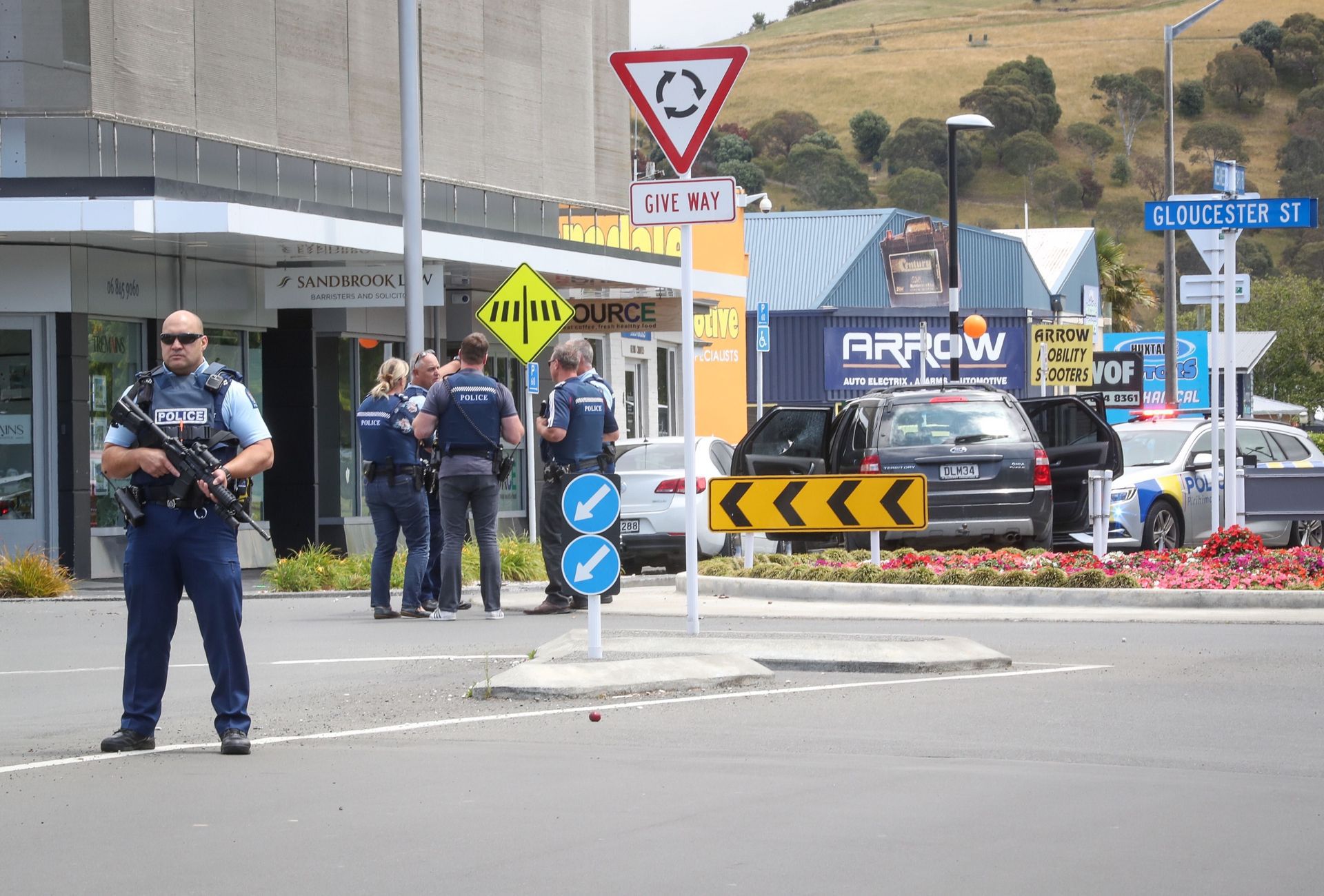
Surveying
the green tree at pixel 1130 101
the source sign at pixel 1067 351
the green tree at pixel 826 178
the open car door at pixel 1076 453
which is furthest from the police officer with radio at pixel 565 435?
the green tree at pixel 1130 101

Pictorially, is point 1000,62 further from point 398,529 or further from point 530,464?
point 398,529

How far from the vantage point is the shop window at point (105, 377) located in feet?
66.1

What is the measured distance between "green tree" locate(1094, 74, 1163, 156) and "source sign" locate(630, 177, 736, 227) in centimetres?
15795

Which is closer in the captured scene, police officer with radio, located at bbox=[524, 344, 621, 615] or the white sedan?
police officer with radio, located at bbox=[524, 344, 621, 615]

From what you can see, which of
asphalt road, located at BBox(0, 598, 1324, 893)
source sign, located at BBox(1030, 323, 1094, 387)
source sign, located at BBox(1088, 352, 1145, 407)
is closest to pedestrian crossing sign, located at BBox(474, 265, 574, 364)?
asphalt road, located at BBox(0, 598, 1324, 893)

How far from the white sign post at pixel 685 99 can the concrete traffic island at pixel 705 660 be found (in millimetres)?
637

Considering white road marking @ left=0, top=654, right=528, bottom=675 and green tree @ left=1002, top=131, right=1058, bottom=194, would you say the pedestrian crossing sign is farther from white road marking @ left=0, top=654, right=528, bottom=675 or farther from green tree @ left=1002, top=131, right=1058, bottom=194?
green tree @ left=1002, top=131, right=1058, bottom=194

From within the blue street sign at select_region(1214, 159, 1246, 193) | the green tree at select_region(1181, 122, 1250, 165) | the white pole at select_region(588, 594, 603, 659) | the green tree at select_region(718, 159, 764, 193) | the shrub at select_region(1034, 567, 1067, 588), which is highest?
the green tree at select_region(1181, 122, 1250, 165)

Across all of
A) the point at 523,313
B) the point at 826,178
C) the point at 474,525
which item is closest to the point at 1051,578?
the point at 474,525

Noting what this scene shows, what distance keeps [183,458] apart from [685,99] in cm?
486

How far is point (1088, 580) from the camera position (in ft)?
49.8

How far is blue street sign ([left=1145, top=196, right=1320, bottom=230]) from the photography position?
56.5ft

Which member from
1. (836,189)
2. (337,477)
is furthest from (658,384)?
(836,189)

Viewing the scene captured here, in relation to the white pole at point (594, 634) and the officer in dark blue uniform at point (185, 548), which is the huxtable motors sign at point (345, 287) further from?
the officer in dark blue uniform at point (185, 548)
